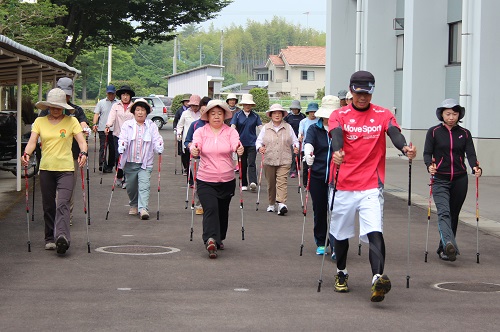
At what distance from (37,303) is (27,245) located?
11.4 ft

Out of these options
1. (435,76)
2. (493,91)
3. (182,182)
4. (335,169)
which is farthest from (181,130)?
(435,76)

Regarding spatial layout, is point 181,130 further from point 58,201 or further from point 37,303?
point 37,303

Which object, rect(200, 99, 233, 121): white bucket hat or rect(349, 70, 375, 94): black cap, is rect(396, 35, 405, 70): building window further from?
rect(349, 70, 375, 94): black cap

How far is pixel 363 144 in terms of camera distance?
8.83m

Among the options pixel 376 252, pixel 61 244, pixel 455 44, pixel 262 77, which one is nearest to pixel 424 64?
pixel 455 44

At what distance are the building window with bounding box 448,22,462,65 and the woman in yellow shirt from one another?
20356 mm

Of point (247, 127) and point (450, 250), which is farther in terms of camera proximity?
point (247, 127)

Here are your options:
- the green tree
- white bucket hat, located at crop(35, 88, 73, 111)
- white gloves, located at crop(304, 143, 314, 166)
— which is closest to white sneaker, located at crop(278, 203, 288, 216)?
white gloves, located at crop(304, 143, 314, 166)

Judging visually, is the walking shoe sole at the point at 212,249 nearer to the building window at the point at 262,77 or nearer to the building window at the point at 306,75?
the building window at the point at 306,75

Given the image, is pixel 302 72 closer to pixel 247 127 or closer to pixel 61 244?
pixel 247 127

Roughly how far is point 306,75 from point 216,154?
11442 centimetres

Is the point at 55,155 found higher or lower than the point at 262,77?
lower

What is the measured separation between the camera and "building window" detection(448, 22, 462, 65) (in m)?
30.0

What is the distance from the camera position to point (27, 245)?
460 inches
